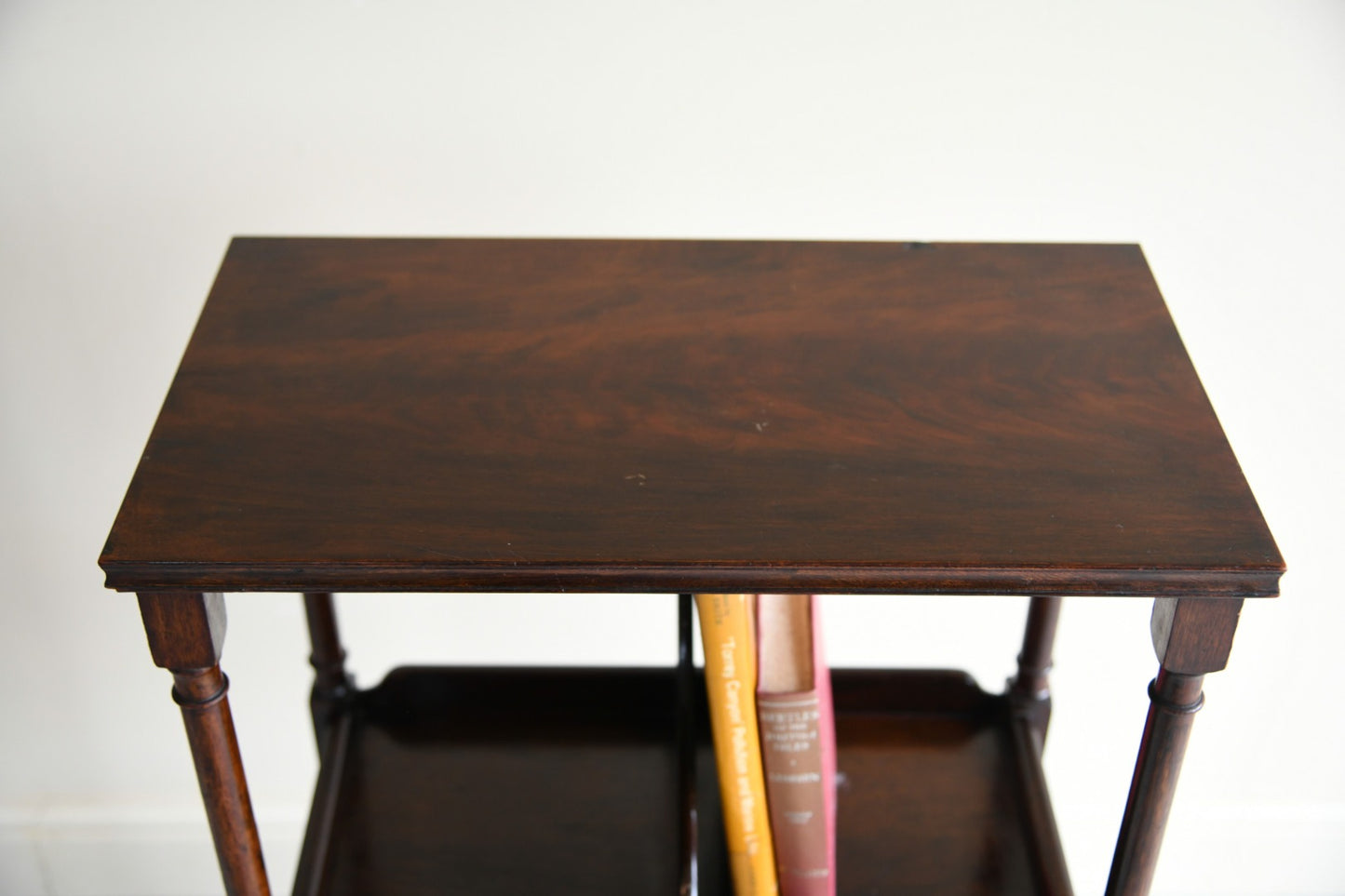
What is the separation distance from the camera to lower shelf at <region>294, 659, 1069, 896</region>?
1071 millimetres

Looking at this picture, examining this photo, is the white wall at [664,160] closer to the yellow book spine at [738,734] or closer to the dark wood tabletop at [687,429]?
the dark wood tabletop at [687,429]

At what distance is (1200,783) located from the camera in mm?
1577

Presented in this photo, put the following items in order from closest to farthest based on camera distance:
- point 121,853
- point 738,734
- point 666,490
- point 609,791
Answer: point 666,490
point 738,734
point 609,791
point 121,853

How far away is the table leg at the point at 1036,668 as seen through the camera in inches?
46.4

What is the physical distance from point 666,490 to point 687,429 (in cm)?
6

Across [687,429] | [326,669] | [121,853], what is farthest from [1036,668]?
[121,853]

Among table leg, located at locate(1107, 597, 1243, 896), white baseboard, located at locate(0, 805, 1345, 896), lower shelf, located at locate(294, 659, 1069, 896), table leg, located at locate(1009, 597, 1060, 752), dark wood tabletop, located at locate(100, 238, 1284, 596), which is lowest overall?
white baseboard, located at locate(0, 805, 1345, 896)

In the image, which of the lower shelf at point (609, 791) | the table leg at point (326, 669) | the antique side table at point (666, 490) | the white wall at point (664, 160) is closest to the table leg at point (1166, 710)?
the antique side table at point (666, 490)

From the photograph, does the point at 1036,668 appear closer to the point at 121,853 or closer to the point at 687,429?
the point at 687,429

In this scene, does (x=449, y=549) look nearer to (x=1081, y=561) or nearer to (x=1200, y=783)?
(x=1081, y=561)

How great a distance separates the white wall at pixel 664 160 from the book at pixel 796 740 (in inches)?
18.5

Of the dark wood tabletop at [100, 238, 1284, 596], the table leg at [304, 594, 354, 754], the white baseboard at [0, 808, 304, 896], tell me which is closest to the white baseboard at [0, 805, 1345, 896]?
the white baseboard at [0, 808, 304, 896]

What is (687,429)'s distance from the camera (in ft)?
2.69

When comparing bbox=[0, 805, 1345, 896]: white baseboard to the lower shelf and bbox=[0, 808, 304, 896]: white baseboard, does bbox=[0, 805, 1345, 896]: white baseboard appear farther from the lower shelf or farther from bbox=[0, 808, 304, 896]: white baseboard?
the lower shelf
